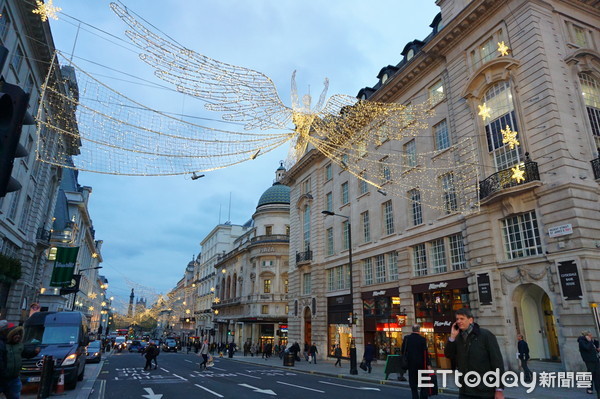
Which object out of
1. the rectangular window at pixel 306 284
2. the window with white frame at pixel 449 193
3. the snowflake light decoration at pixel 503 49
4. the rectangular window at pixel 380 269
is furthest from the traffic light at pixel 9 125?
the rectangular window at pixel 306 284

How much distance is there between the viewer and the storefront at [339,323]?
3036 centimetres

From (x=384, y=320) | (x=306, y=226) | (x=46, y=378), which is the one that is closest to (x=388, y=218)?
(x=384, y=320)

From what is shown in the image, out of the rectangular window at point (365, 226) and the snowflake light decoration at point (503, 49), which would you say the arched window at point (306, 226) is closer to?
the rectangular window at point (365, 226)

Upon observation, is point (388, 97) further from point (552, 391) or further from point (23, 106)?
point (23, 106)

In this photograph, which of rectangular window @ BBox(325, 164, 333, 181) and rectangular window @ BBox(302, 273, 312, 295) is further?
rectangular window @ BBox(302, 273, 312, 295)

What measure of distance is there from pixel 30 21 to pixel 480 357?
2531 centimetres

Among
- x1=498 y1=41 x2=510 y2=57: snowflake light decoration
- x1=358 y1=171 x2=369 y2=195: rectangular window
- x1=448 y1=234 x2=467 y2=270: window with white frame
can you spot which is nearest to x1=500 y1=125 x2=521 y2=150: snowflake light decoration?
x1=498 y1=41 x2=510 y2=57: snowflake light decoration

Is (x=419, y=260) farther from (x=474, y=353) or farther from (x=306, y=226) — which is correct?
(x=474, y=353)

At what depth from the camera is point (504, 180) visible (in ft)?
59.2

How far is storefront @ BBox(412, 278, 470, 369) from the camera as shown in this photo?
20609mm

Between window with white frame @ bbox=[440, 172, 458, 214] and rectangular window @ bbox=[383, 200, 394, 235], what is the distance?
4959 millimetres

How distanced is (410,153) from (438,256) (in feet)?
23.5

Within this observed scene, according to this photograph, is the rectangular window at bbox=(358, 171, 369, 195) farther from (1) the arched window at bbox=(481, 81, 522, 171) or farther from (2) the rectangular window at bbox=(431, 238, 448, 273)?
(1) the arched window at bbox=(481, 81, 522, 171)

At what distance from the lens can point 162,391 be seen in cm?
1328
